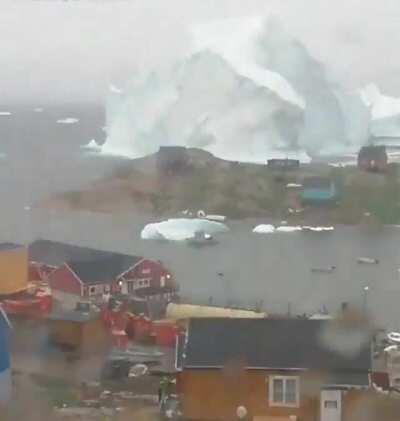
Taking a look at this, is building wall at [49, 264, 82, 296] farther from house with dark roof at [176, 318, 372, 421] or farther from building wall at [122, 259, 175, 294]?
house with dark roof at [176, 318, 372, 421]

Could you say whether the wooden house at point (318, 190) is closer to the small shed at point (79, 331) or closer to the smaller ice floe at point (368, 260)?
the smaller ice floe at point (368, 260)

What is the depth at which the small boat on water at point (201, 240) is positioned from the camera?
1.52 metres

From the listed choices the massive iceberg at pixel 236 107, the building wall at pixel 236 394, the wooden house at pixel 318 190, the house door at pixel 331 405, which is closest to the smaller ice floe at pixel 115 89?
the massive iceberg at pixel 236 107

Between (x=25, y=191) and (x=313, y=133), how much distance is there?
0.50 metres

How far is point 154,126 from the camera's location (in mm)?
1534

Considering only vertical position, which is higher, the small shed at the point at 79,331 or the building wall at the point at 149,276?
the building wall at the point at 149,276

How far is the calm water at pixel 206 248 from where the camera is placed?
1502mm

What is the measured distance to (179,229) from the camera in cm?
153

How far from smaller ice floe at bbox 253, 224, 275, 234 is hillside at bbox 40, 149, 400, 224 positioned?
2 centimetres

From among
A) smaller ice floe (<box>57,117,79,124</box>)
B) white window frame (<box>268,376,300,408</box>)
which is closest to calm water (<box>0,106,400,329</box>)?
smaller ice floe (<box>57,117,79,124</box>)

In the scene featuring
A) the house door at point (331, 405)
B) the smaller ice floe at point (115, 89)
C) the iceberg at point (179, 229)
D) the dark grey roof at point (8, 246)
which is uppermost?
the smaller ice floe at point (115, 89)

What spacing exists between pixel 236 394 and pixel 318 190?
36 cm

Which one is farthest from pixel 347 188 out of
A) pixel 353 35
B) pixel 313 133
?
pixel 353 35

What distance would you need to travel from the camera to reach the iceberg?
Result: 5.00 ft
